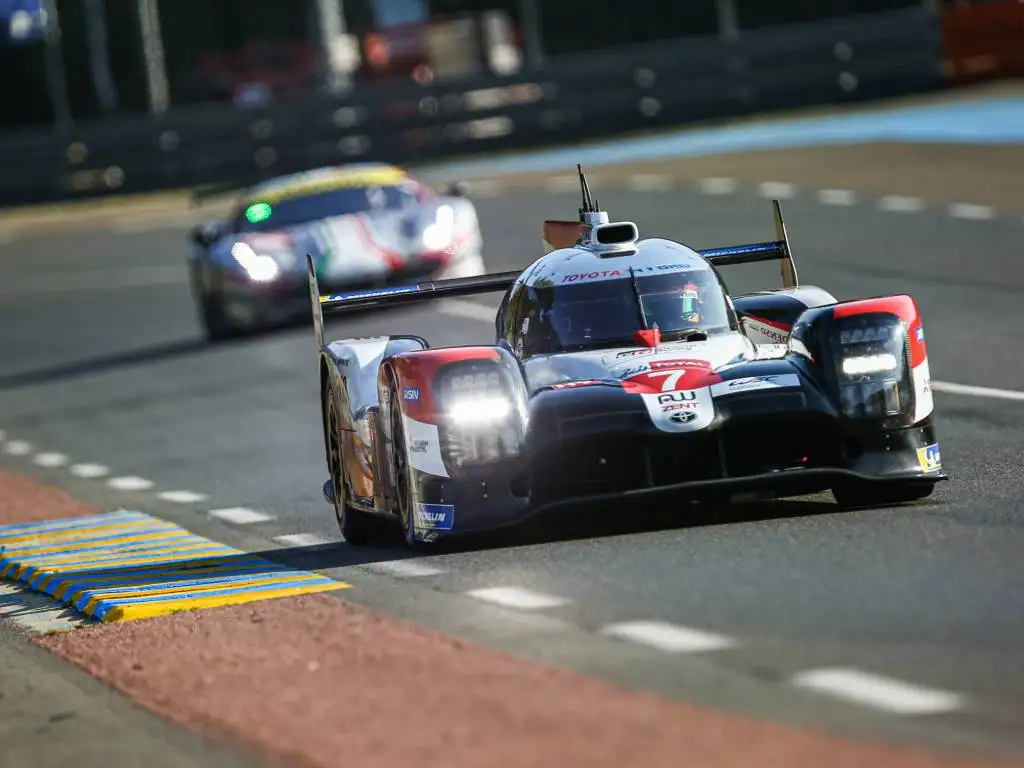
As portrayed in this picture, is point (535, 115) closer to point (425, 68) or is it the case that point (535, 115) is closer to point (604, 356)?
point (425, 68)

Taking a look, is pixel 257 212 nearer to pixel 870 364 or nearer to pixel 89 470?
pixel 89 470

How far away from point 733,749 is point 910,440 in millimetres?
4004

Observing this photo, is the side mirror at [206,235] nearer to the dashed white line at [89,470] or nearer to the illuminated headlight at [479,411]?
the dashed white line at [89,470]

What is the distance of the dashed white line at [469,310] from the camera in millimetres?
21250

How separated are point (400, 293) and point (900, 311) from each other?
3.03 meters

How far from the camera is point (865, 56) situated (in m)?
33.0

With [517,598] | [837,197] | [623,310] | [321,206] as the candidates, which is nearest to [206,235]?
[321,206]

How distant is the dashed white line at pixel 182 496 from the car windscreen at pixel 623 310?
3.66 meters

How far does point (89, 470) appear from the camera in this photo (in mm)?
15648

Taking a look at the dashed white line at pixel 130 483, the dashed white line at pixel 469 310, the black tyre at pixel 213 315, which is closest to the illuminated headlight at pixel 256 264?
the black tyre at pixel 213 315

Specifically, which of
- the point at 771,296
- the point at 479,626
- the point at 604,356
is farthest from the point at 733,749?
the point at 771,296

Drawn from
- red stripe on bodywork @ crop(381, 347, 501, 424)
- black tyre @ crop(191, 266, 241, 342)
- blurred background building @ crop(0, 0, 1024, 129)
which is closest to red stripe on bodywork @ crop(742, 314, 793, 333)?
red stripe on bodywork @ crop(381, 347, 501, 424)

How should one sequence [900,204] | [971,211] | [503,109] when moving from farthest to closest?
[503,109] → [900,204] → [971,211]

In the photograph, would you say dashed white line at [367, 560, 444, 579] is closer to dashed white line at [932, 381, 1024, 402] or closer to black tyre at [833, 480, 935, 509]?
black tyre at [833, 480, 935, 509]
